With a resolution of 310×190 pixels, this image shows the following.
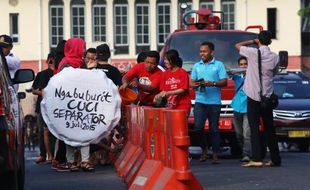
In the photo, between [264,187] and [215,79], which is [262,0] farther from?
[264,187]

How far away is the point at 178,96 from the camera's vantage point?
1504cm

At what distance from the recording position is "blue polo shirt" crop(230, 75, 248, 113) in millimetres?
16750

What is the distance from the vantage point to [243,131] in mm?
16812

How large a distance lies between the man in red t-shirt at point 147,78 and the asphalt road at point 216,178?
1.18 m

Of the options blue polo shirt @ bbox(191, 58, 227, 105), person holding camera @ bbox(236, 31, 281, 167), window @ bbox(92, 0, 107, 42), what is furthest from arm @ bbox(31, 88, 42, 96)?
window @ bbox(92, 0, 107, 42)

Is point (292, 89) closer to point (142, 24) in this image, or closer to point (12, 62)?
point (12, 62)

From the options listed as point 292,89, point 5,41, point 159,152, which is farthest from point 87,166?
point 292,89

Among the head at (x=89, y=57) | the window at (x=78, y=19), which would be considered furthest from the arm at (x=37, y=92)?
the window at (x=78, y=19)

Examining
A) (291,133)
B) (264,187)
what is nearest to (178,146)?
(264,187)

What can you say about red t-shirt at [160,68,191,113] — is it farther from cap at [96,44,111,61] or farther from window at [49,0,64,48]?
window at [49,0,64,48]

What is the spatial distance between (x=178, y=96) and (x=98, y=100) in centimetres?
122

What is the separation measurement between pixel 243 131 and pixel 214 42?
294 cm

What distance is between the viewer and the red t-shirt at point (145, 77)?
15.0 m

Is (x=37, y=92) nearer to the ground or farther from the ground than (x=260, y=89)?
nearer to the ground
